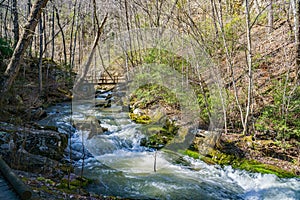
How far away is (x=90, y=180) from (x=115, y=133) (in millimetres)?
3670

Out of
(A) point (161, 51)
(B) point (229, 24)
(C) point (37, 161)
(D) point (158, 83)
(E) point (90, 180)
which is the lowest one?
(E) point (90, 180)

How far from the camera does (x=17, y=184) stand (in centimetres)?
304

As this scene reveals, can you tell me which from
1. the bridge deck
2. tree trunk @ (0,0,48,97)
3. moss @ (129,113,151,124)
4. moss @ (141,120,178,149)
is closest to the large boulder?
tree trunk @ (0,0,48,97)

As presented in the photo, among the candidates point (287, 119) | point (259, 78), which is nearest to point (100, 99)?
point (259, 78)

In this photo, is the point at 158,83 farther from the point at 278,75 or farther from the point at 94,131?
the point at 278,75

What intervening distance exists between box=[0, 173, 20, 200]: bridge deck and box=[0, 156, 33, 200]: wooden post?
0.16ft

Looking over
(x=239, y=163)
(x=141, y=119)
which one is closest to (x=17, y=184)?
(x=239, y=163)

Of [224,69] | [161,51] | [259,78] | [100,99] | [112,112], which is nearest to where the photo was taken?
[259,78]

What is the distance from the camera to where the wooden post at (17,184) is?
2.86 metres

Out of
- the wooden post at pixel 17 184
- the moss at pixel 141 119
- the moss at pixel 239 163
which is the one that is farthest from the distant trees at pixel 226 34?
the wooden post at pixel 17 184

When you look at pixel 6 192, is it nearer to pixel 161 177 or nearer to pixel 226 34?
pixel 161 177

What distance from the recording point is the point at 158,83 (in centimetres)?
988

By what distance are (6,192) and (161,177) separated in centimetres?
356

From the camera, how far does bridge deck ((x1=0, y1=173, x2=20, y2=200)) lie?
2873 millimetres
